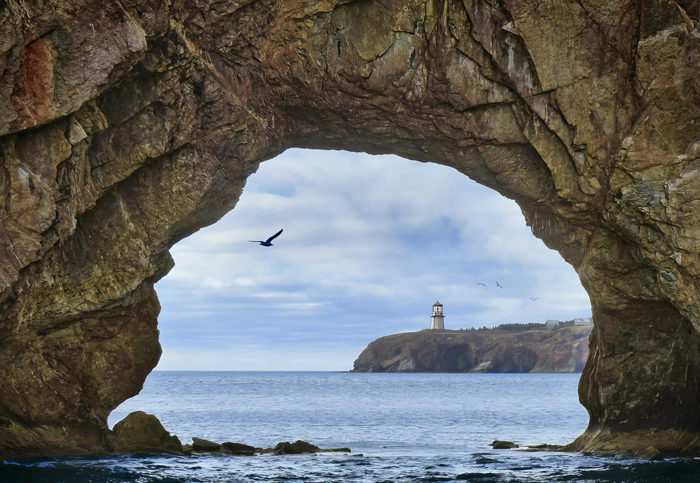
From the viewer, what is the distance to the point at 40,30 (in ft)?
43.9

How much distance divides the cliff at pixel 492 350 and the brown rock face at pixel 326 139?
331ft

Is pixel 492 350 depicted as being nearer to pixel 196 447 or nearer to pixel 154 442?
pixel 196 447

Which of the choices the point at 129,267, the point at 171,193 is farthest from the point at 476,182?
the point at 129,267

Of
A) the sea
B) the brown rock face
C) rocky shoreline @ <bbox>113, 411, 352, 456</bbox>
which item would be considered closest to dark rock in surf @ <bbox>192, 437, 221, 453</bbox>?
rocky shoreline @ <bbox>113, 411, 352, 456</bbox>

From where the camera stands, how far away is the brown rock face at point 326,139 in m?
15.3

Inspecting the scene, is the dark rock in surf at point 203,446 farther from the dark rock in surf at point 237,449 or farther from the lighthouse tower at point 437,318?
the lighthouse tower at point 437,318

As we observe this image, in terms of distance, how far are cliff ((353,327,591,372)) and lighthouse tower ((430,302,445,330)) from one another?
3971mm

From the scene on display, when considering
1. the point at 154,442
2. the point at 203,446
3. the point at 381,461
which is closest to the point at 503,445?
the point at 381,461

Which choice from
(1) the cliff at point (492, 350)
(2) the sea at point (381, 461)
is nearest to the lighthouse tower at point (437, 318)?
(1) the cliff at point (492, 350)

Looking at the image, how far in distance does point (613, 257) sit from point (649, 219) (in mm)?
2279

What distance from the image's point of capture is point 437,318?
128125 millimetres

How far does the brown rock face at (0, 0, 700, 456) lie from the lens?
1534cm

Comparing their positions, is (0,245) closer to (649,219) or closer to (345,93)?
(345,93)

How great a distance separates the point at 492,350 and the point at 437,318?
13.9 metres
